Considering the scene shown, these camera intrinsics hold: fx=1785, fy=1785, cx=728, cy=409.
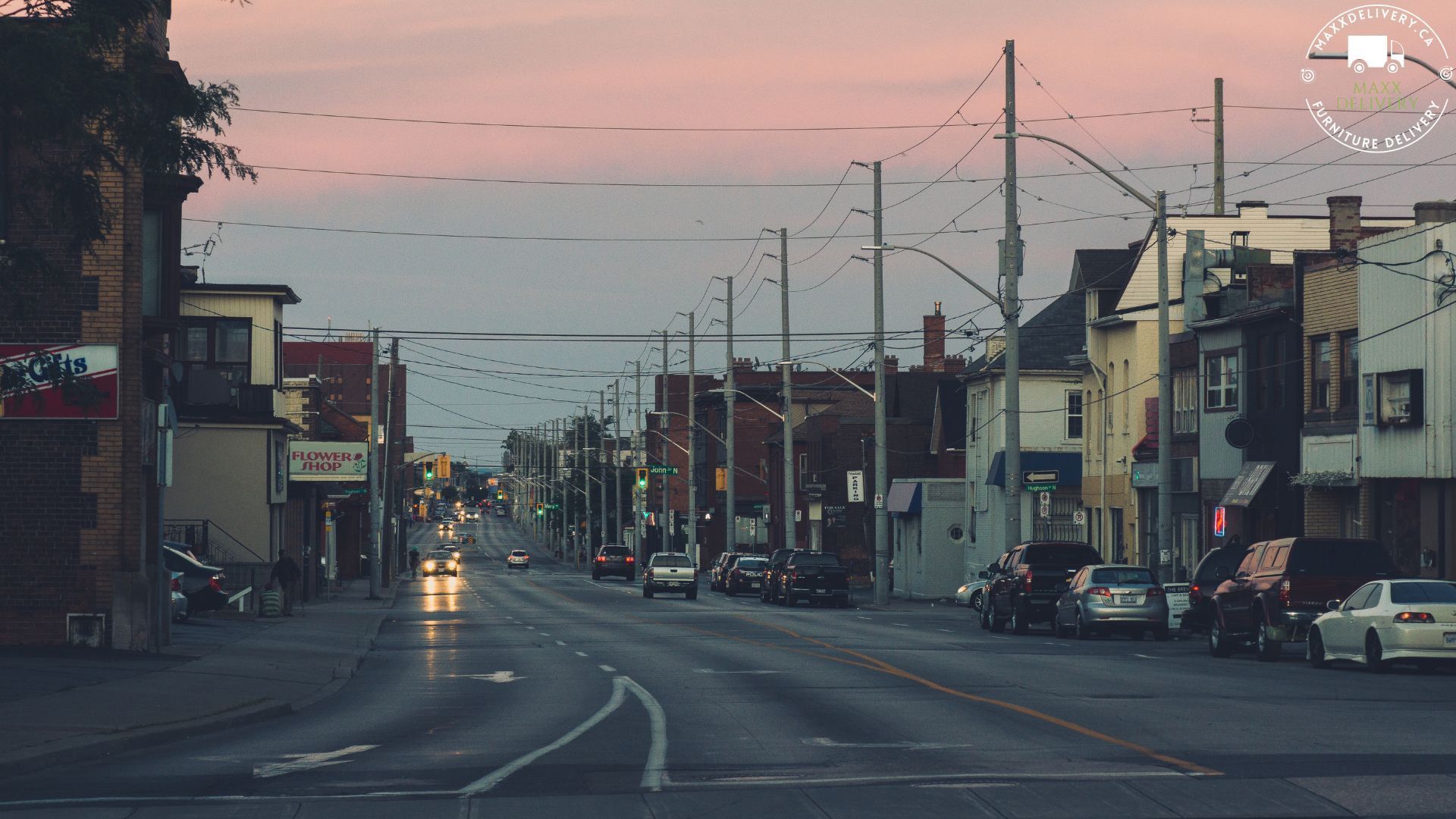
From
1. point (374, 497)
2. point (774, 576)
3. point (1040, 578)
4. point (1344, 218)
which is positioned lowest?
point (774, 576)

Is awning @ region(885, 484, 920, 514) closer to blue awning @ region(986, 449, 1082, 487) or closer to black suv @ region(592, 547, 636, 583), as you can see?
blue awning @ region(986, 449, 1082, 487)

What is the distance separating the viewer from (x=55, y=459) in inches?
1099

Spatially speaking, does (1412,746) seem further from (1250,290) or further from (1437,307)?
(1250,290)

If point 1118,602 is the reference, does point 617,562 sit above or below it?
below

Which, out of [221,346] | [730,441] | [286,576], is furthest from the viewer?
[730,441]

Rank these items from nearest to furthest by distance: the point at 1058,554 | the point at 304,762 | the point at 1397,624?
the point at 304,762, the point at 1397,624, the point at 1058,554

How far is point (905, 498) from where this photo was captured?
73000mm

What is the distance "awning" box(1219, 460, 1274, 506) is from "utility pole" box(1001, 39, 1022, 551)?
575 centimetres

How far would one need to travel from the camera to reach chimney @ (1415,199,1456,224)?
40625mm

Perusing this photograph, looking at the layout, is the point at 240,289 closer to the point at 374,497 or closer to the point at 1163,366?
the point at 374,497

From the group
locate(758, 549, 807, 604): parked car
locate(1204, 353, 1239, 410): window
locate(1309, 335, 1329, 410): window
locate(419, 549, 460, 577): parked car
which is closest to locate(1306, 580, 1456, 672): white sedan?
locate(1309, 335, 1329, 410): window

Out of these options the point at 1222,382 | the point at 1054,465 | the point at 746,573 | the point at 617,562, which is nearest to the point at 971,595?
the point at 1054,465

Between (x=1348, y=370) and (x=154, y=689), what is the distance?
29.9 metres

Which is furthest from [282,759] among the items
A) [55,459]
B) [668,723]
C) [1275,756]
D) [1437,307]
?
[1437,307]
